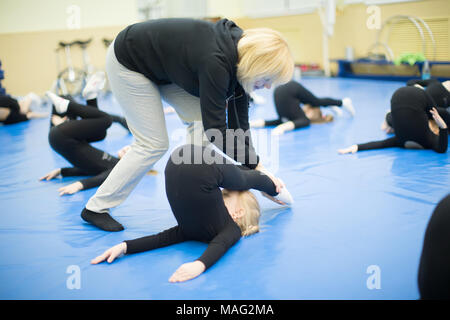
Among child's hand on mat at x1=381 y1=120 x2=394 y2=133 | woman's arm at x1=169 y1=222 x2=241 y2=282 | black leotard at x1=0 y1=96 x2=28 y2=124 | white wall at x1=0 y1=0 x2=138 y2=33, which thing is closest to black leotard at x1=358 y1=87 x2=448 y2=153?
child's hand on mat at x1=381 y1=120 x2=394 y2=133

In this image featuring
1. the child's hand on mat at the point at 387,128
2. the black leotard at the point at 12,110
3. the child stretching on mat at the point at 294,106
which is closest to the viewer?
the child's hand on mat at the point at 387,128

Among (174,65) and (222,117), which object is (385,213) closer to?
(222,117)

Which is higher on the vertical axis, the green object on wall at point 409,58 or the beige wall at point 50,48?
the beige wall at point 50,48

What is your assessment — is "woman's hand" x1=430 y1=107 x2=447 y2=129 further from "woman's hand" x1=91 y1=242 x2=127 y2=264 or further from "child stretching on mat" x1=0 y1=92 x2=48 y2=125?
"child stretching on mat" x1=0 y1=92 x2=48 y2=125

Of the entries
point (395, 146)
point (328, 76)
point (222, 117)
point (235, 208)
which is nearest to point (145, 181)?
point (235, 208)

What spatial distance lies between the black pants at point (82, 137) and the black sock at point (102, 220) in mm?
738

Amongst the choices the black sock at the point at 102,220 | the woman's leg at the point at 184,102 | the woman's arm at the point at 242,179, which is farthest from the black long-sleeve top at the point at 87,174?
the woman's arm at the point at 242,179

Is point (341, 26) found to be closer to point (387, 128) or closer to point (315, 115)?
point (315, 115)

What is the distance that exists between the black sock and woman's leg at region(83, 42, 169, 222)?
26mm

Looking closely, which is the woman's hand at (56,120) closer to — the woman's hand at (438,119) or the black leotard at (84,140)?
the black leotard at (84,140)

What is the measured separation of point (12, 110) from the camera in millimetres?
4711

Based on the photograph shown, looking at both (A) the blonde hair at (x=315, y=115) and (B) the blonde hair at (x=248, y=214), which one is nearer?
(B) the blonde hair at (x=248, y=214)

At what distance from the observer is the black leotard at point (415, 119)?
2674 mm

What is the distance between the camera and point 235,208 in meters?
1.73
